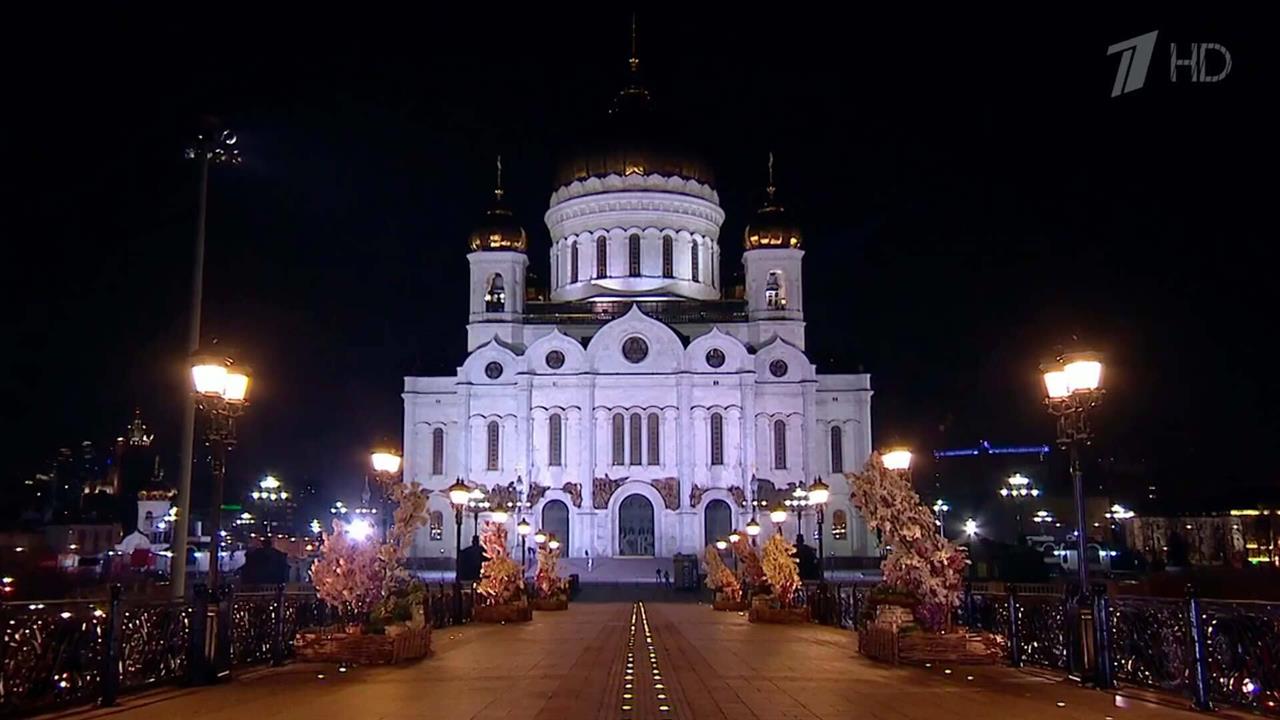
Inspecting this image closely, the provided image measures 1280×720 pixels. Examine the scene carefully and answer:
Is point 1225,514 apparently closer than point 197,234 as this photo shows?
No

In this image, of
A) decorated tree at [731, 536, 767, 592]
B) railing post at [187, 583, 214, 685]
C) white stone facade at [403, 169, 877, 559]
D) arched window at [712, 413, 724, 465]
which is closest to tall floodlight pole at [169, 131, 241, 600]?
railing post at [187, 583, 214, 685]

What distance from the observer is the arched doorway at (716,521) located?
60.0 m

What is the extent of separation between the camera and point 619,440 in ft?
202

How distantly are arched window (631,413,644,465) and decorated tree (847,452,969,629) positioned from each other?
4395 centimetres

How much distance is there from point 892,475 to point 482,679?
6.88 metres

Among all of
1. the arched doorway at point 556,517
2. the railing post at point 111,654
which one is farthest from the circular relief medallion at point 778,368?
the railing post at point 111,654

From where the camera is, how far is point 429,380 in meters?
63.9

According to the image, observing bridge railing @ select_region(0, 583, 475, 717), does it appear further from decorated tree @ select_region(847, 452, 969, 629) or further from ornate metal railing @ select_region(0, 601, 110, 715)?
decorated tree @ select_region(847, 452, 969, 629)

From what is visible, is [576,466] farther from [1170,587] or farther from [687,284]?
[1170,587]

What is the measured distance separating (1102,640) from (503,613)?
54.2 feet

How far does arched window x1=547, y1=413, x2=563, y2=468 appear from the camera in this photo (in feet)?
201

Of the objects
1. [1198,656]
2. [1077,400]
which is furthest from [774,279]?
[1198,656]

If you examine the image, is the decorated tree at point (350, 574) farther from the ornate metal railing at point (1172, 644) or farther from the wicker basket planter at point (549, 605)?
the wicker basket planter at point (549, 605)

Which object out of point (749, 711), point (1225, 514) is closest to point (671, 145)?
point (1225, 514)
